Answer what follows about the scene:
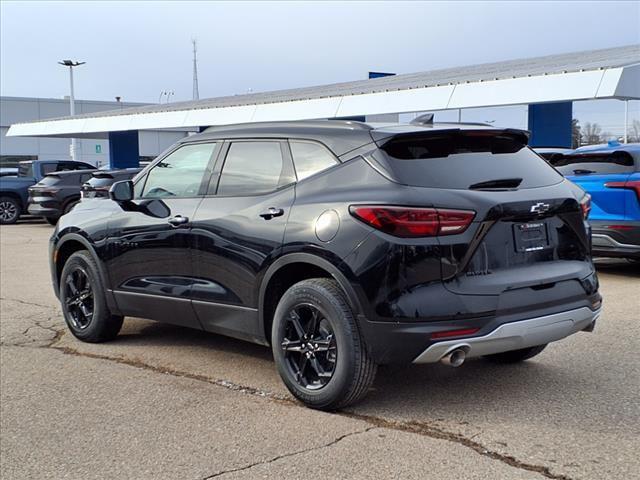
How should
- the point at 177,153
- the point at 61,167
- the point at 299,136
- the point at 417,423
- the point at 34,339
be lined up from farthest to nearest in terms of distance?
1. the point at 61,167
2. the point at 34,339
3. the point at 177,153
4. the point at 299,136
5. the point at 417,423

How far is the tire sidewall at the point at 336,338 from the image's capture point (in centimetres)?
438

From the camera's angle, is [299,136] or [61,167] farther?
[61,167]

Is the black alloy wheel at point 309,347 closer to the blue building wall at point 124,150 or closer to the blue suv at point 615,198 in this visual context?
the blue suv at point 615,198

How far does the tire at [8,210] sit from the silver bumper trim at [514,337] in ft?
65.9

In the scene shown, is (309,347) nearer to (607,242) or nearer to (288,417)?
(288,417)

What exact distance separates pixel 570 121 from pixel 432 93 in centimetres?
339

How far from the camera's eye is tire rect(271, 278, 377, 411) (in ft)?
14.4

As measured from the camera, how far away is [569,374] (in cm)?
531

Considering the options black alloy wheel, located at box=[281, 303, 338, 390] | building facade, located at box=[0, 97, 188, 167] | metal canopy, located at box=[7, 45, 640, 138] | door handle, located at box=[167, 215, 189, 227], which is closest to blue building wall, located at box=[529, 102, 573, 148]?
metal canopy, located at box=[7, 45, 640, 138]

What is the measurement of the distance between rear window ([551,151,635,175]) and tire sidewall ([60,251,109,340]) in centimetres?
628

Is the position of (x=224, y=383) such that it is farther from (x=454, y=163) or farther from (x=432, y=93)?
(x=432, y=93)

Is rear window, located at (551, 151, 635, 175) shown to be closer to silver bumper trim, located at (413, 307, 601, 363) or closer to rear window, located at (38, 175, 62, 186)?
silver bumper trim, located at (413, 307, 601, 363)

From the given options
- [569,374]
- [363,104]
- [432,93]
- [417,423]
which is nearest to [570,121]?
[432,93]

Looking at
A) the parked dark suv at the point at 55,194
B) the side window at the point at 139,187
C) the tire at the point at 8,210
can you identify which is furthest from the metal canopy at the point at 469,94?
the side window at the point at 139,187
